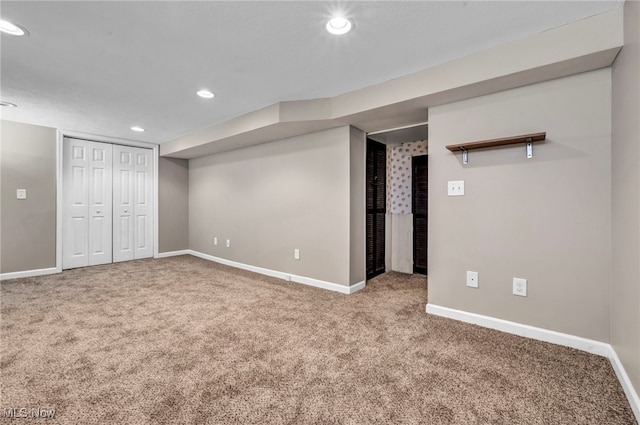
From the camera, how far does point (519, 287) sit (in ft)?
7.45

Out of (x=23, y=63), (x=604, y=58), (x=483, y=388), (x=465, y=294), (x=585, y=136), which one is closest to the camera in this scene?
(x=483, y=388)

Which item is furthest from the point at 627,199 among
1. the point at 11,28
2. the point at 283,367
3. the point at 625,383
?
the point at 11,28

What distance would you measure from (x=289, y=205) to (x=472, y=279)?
2.37 metres

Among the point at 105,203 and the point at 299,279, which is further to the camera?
the point at 105,203

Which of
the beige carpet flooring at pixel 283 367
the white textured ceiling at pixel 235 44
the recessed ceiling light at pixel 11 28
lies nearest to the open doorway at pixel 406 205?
the beige carpet flooring at pixel 283 367

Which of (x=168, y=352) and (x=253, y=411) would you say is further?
(x=168, y=352)

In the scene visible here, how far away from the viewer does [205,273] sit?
4.28 meters

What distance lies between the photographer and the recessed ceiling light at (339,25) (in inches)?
70.9

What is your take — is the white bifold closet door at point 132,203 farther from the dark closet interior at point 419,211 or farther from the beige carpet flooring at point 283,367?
the dark closet interior at point 419,211

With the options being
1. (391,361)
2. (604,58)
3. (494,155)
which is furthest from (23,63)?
(604,58)

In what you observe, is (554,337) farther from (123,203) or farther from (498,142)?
(123,203)

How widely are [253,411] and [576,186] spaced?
252 cm

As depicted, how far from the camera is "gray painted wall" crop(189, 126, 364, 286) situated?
344 cm

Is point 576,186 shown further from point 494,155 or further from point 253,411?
point 253,411
